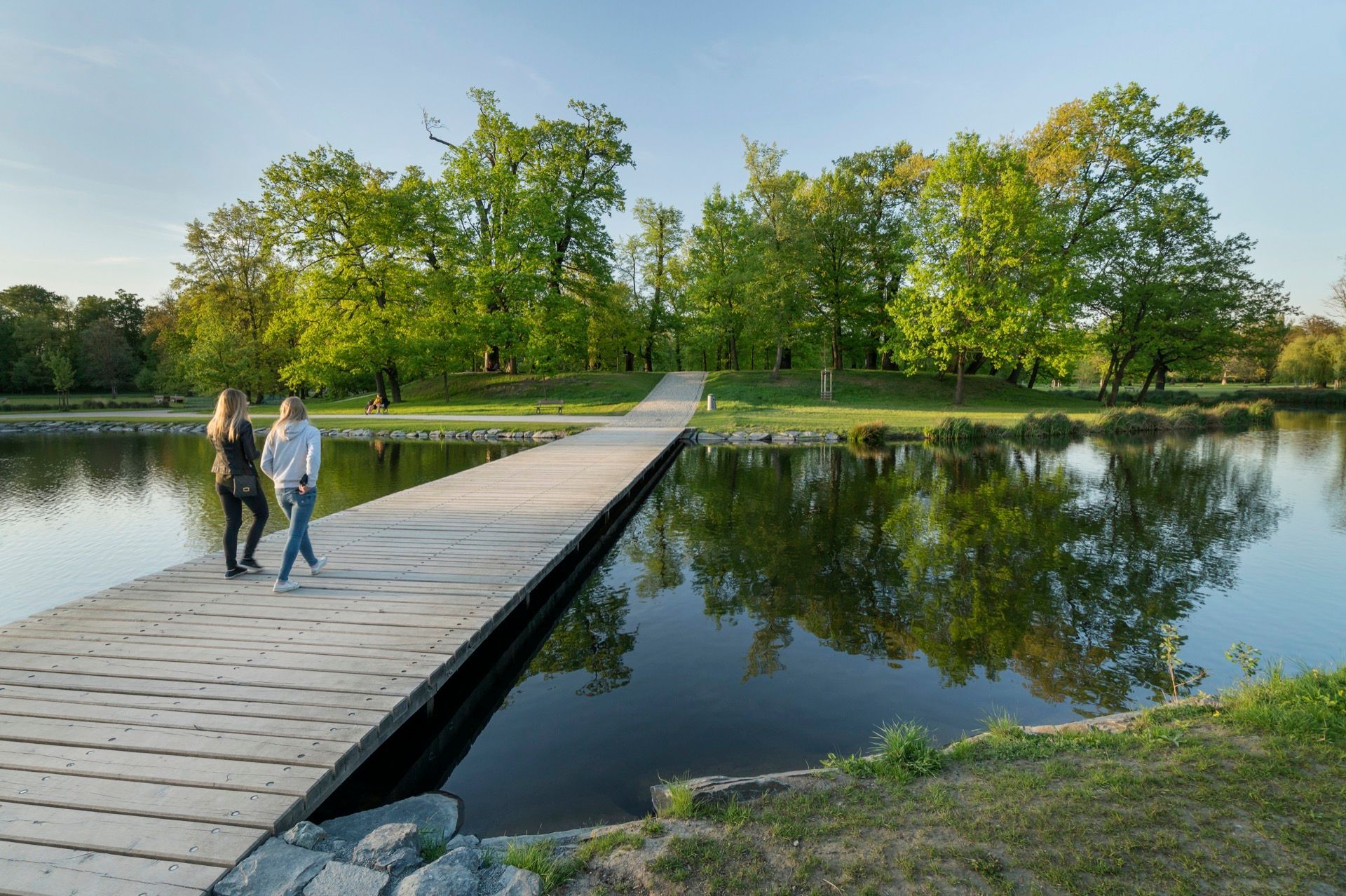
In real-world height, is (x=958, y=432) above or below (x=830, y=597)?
above

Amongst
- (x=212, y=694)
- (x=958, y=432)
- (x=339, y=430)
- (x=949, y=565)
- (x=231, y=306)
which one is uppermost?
(x=231, y=306)

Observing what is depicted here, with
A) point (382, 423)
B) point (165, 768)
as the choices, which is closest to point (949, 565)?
point (165, 768)

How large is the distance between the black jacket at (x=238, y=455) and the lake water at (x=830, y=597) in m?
3.61

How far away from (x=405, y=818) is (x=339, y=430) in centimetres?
2561

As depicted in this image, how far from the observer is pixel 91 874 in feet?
9.07

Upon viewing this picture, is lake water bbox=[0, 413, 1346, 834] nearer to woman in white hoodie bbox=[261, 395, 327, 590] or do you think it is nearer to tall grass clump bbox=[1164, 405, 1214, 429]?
woman in white hoodie bbox=[261, 395, 327, 590]

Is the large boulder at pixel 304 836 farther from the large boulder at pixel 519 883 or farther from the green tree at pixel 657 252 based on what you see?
the green tree at pixel 657 252

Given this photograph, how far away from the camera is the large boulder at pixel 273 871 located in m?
2.75

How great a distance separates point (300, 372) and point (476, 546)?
2901cm

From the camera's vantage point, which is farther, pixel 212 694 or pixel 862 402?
pixel 862 402

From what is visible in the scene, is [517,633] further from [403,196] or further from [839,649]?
[403,196]

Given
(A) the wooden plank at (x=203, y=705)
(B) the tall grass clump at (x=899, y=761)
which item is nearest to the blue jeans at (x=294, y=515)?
(A) the wooden plank at (x=203, y=705)

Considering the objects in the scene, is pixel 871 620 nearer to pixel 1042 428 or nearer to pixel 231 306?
pixel 1042 428

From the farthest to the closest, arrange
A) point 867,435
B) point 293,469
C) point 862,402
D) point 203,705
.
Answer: point 862,402 → point 867,435 → point 293,469 → point 203,705
